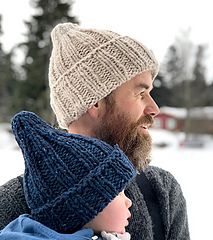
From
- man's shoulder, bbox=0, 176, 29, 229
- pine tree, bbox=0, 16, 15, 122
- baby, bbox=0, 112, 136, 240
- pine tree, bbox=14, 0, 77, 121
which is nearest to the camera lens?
baby, bbox=0, 112, 136, 240

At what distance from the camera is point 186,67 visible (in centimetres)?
4084

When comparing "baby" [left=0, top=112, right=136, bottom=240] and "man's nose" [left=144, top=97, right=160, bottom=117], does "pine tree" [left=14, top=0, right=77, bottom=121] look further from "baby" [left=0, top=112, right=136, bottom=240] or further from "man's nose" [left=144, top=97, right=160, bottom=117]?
"baby" [left=0, top=112, right=136, bottom=240]

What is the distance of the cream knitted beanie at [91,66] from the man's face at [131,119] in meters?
0.04

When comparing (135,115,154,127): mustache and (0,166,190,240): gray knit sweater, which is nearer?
(0,166,190,240): gray knit sweater

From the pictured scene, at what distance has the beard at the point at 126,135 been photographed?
172cm

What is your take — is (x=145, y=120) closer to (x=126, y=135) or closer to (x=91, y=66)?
(x=126, y=135)

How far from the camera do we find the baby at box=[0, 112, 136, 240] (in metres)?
1.38

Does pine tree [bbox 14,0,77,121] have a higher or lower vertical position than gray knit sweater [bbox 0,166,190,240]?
higher

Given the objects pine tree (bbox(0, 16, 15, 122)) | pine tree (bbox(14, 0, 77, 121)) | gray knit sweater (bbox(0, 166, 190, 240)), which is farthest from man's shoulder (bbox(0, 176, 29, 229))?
pine tree (bbox(0, 16, 15, 122))

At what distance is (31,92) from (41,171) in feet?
90.1

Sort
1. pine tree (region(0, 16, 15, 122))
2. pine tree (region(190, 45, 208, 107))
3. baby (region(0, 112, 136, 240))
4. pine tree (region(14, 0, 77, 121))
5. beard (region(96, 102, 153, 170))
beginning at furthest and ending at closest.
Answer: pine tree (region(190, 45, 208, 107))
pine tree (region(0, 16, 15, 122))
pine tree (region(14, 0, 77, 121))
beard (region(96, 102, 153, 170))
baby (region(0, 112, 136, 240))

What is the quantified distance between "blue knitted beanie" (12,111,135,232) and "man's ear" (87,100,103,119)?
342 mm

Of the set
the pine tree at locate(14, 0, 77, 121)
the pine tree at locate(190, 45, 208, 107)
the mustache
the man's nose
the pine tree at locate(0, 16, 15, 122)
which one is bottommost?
the mustache

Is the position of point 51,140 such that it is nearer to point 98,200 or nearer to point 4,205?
point 98,200
